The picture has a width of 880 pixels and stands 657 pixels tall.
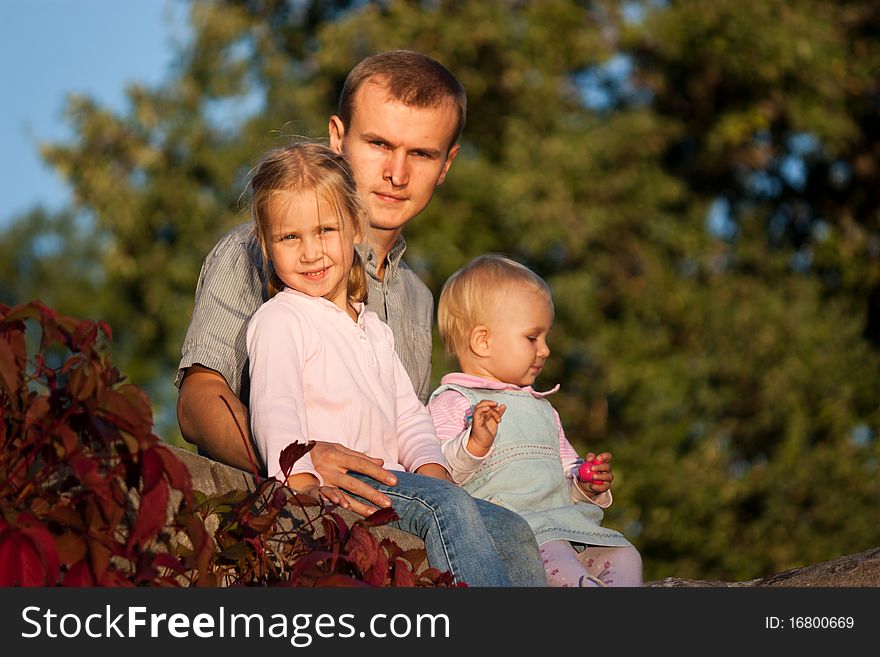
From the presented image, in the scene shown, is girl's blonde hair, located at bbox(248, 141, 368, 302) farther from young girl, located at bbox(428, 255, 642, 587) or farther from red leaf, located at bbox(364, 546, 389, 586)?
red leaf, located at bbox(364, 546, 389, 586)

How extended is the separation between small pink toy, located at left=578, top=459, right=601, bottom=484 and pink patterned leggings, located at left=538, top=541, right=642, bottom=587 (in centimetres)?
21

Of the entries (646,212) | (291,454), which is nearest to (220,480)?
(291,454)

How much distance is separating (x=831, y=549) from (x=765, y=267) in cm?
285

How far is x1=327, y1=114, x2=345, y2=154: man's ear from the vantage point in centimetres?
464

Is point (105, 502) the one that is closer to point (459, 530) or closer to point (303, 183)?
point (459, 530)

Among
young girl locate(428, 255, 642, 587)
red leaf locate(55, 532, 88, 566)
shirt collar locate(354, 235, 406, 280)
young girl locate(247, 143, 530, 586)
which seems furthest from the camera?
shirt collar locate(354, 235, 406, 280)

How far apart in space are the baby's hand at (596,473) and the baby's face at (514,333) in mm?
434

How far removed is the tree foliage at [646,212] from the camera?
467 inches

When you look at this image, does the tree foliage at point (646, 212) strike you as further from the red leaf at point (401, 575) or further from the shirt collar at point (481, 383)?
the red leaf at point (401, 575)

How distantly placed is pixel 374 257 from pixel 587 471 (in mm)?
1038

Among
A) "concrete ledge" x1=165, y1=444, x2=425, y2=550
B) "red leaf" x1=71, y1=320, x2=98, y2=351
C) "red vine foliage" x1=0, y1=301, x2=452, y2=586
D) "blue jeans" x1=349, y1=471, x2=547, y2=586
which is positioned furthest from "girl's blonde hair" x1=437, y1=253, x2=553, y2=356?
"red leaf" x1=71, y1=320, x2=98, y2=351

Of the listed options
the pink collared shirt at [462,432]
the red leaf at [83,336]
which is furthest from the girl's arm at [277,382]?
the red leaf at [83,336]

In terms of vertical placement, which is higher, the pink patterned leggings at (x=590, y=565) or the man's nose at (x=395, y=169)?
the man's nose at (x=395, y=169)

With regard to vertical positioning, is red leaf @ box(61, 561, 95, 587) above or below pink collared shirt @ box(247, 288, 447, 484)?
below
